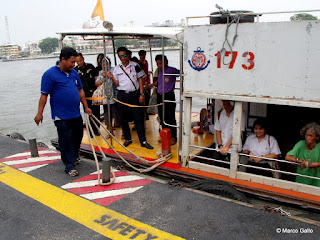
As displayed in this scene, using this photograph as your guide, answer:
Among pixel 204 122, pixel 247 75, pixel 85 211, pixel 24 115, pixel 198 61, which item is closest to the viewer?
pixel 85 211

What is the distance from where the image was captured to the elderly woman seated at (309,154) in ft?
12.8

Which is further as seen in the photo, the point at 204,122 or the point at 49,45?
the point at 49,45

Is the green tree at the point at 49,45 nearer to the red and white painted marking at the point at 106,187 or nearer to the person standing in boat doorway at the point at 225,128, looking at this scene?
the red and white painted marking at the point at 106,187

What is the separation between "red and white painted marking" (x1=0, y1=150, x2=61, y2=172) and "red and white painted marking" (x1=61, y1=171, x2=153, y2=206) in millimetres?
1149

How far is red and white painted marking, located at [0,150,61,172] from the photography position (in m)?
5.08

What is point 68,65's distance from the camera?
4199mm

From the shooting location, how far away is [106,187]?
4207mm

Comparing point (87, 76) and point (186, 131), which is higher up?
point (87, 76)

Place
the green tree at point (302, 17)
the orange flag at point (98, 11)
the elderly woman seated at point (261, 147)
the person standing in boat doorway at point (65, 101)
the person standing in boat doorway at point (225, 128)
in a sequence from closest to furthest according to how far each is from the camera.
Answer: the green tree at point (302, 17) < the person standing in boat doorway at point (65, 101) < the elderly woman seated at point (261, 147) < the person standing in boat doorway at point (225, 128) < the orange flag at point (98, 11)

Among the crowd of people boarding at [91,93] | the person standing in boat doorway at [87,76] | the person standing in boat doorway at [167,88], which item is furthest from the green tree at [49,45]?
the person standing in boat doorway at [167,88]

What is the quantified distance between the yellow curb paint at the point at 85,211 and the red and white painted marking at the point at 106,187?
118mm

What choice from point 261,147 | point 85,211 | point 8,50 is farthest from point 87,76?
point 8,50

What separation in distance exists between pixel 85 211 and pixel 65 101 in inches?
68.7

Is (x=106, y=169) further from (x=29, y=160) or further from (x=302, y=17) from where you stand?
(x=302, y=17)
